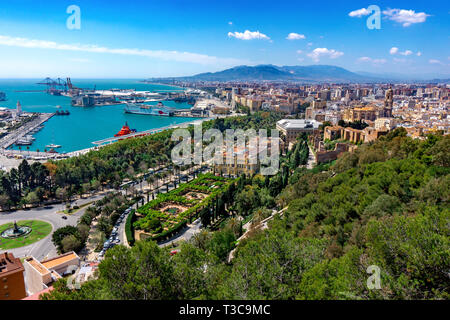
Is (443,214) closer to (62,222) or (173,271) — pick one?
(173,271)

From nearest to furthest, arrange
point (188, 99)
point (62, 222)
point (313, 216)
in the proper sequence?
1. point (313, 216)
2. point (62, 222)
3. point (188, 99)

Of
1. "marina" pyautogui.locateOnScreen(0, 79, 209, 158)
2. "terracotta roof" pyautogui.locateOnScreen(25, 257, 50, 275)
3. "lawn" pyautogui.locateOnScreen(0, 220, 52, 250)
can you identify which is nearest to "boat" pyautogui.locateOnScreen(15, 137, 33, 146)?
"marina" pyautogui.locateOnScreen(0, 79, 209, 158)

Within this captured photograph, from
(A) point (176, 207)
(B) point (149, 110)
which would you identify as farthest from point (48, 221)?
(B) point (149, 110)

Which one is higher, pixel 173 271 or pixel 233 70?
pixel 233 70

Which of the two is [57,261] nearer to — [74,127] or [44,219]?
[44,219]

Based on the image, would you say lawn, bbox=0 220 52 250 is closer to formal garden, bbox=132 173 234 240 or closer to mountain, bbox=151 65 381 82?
formal garden, bbox=132 173 234 240
